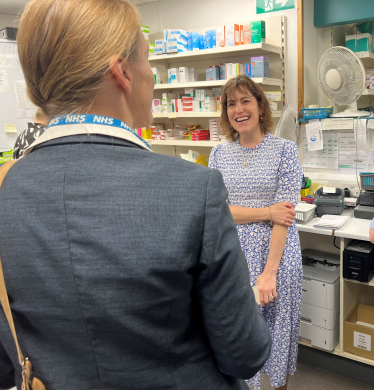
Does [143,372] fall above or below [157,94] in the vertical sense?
below

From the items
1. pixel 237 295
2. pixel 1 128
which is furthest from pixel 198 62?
pixel 237 295

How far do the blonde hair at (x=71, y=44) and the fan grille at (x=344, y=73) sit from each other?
210 cm

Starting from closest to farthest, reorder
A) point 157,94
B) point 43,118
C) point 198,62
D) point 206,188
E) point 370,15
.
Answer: point 206,188 → point 43,118 → point 370,15 → point 198,62 → point 157,94

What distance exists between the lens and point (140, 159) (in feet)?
1.94

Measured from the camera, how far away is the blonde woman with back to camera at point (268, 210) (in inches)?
70.1

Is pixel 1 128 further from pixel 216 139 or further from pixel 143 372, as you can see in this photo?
pixel 143 372

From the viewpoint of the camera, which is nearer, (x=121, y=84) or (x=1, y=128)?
(x=121, y=84)

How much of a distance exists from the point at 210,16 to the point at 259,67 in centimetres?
100

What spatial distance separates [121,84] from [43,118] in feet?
0.63

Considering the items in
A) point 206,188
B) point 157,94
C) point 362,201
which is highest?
point 157,94

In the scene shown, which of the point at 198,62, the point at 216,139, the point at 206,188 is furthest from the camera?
the point at 198,62

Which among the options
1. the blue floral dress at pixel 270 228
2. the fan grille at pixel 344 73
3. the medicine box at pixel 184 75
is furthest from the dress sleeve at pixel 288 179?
the medicine box at pixel 184 75

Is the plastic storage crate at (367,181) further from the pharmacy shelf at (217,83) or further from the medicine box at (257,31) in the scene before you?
the medicine box at (257,31)

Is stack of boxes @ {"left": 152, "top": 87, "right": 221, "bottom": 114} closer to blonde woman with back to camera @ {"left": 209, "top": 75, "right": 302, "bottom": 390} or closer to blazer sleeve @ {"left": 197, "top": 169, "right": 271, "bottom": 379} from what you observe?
blonde woman with back to camera @ {"left": 209, "top": 75, "right": 302, "bottom": 390}
